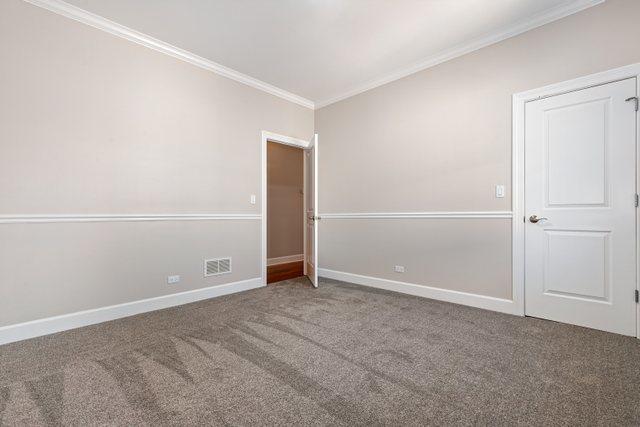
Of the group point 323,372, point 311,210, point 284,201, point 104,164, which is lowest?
point 323,372

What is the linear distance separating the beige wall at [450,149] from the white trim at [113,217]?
1739mm

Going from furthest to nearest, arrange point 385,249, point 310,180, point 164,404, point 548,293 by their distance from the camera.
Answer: point 310,180 < point 385,249 < point 548,293 < point 164,404

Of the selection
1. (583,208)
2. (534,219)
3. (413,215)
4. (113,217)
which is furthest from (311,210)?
(583,208)

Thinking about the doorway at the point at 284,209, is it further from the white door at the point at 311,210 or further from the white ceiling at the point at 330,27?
the white ceiling at the point at 330,27

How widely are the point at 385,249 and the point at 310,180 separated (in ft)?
4.91

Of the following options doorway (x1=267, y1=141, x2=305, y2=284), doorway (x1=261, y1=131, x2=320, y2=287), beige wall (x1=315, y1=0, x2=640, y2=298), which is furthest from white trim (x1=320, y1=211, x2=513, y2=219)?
doorway (x1=267, y1=141, x2=305, y2=284)

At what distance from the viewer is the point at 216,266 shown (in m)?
3.45

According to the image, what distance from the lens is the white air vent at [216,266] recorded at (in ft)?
11.1

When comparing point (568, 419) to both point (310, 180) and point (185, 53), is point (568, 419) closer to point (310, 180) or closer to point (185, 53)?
point (310, 180)

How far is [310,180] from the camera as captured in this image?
426 cm

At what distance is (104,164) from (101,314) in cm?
140

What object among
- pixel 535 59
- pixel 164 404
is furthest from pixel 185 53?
pixel 535 59

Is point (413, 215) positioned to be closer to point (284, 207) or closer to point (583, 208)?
point (583, 208)

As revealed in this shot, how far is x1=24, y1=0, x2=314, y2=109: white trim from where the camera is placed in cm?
242
